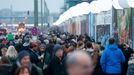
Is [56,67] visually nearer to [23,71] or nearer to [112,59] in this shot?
[112,59]

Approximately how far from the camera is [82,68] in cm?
461

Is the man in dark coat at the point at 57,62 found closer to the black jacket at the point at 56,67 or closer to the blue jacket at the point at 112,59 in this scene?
the black jacket at the point at 56,67

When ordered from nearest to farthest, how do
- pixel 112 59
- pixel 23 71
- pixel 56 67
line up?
pixel 23 71 → pixel 56 67 → pixel 112 59

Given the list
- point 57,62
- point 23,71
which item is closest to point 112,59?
point 57,62

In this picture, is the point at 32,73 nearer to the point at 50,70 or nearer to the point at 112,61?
the point at 50,70

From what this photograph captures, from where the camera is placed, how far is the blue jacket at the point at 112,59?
16.1 meters

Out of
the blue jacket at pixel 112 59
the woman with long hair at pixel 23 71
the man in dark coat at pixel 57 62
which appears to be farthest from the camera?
the blue jacket at pixel 112 59

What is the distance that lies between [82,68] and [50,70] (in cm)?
888

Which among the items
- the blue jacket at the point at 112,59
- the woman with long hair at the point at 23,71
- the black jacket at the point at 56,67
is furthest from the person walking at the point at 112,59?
the woman with long hair at the point at 23,71

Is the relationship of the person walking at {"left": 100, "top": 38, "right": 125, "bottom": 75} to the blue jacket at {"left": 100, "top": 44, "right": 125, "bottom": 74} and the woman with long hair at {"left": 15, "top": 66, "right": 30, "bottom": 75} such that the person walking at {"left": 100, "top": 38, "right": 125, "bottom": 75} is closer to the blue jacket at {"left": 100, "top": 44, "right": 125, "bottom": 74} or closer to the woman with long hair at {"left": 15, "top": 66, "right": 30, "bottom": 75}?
the blue jacket at {"left": 100, "top": 44, "right": 125, "bottom": 74}

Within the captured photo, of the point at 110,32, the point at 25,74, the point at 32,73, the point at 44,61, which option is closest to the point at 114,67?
the point at 44,61

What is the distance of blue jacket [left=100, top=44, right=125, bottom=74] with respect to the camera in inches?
634

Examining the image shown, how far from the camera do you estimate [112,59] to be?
16.2 meters

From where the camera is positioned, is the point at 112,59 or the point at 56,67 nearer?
the point at 56,67
